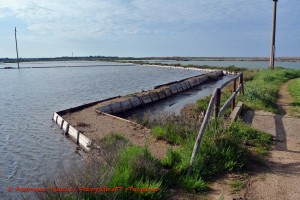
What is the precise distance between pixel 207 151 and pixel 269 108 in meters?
6.62

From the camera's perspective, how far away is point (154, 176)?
5594mm

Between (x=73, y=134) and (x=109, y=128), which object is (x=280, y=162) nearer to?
(x=109, y=128)

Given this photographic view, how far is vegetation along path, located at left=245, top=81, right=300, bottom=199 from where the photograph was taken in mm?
5203

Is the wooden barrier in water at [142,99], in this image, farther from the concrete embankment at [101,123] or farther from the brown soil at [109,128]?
the brown soil at [109,128]

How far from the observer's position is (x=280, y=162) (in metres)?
6.50

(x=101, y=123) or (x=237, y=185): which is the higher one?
(x=237, y=185)

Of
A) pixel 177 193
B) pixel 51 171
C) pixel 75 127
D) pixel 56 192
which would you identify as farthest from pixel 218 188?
pixel 75 127

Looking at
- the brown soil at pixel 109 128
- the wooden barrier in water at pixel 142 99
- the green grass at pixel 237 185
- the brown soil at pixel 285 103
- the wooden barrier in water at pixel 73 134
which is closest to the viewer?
the green grass at pixel 237 185

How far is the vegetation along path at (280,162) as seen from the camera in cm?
520

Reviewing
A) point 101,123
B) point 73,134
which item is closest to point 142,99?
point 101,123

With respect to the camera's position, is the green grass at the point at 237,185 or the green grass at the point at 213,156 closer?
the green grass at the point at 237,185

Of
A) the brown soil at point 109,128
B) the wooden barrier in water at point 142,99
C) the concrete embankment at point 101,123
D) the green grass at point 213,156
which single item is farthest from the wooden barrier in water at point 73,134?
the green grass at point 213,156

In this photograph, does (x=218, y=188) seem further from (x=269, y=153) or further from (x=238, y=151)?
(x=269, y=153)

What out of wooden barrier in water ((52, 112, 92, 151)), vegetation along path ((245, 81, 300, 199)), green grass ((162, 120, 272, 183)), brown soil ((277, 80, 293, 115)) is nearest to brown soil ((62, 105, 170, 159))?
wooden barrier in water ((52, 112, 92, 151))
